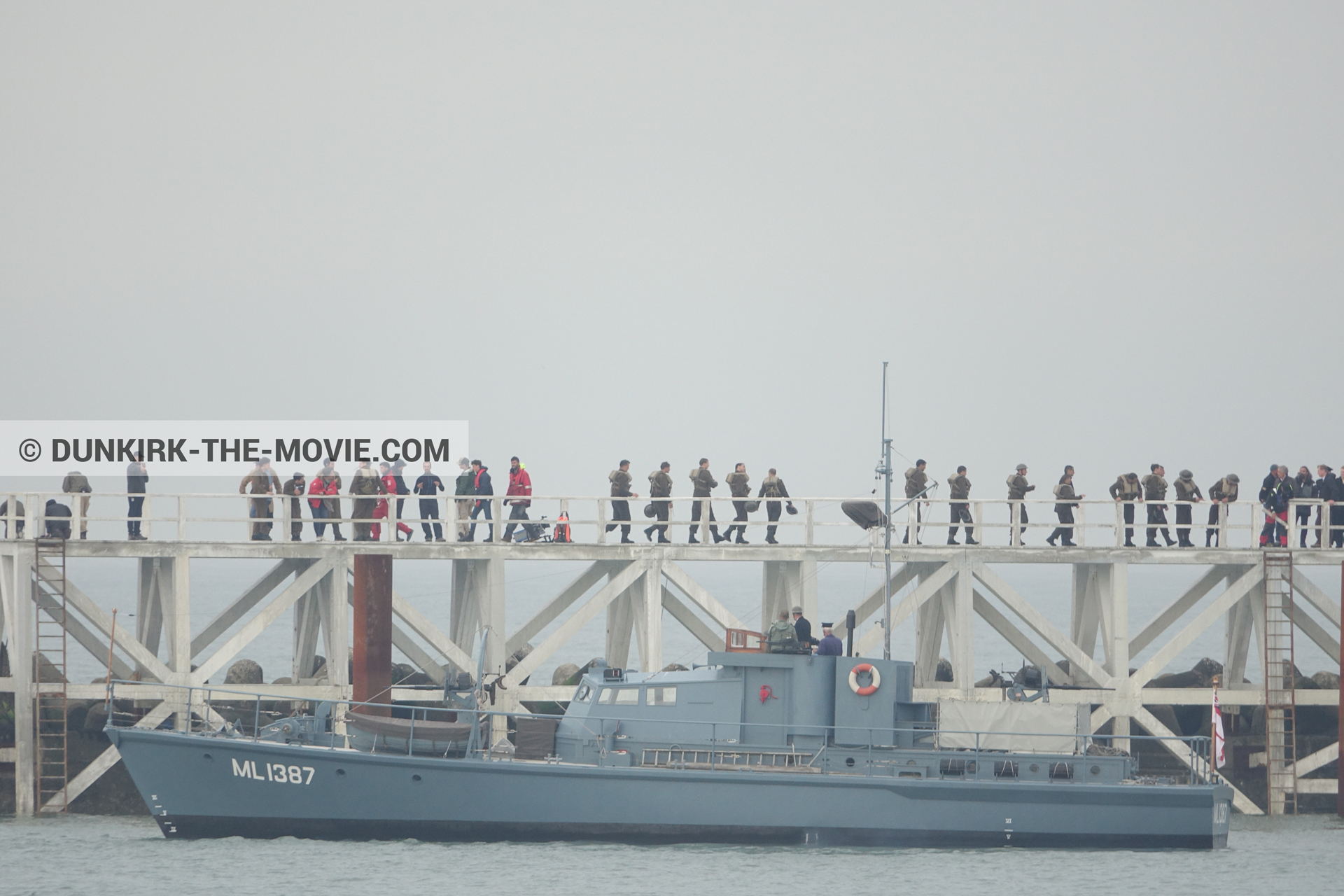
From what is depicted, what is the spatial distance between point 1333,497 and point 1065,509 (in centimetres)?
562

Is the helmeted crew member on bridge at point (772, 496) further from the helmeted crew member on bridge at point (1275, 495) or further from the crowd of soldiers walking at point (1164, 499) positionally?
the helmeted crew member on bridge at point (1275, 495)

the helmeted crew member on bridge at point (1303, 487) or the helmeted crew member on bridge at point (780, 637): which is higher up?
the helmeted crew member on bridge at point (1303, 487)

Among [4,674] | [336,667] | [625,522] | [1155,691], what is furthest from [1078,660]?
[4,674]

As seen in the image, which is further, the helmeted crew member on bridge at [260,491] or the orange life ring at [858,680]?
the helmeted crew member on bridge at [260,491]

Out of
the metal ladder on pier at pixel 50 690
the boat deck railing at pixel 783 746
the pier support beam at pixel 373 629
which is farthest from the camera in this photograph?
the pier support beam at pixel 373 629

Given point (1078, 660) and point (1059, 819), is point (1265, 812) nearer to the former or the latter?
point (1078, 660)

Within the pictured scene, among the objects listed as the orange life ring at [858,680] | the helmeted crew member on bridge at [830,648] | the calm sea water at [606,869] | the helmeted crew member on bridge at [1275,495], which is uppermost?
the helmeted crew member on bridge at [1275,495]

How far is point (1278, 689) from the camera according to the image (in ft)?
107

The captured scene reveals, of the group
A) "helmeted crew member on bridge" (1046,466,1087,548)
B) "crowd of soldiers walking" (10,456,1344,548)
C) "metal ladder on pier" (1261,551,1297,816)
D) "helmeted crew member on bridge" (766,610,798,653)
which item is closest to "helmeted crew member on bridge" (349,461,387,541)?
"crowd of soldiers walking" (10,456,1344,548)

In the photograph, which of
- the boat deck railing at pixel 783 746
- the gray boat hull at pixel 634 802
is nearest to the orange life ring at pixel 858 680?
the boat deck railing at pixel 783 746

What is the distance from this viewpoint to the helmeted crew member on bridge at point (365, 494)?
32656 mm

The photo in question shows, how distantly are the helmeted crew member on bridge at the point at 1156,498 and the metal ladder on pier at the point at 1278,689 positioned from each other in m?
2.11

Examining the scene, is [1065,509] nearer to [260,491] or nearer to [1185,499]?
[1185,499]

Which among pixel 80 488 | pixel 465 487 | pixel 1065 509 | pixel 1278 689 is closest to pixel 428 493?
pixel 465 487
